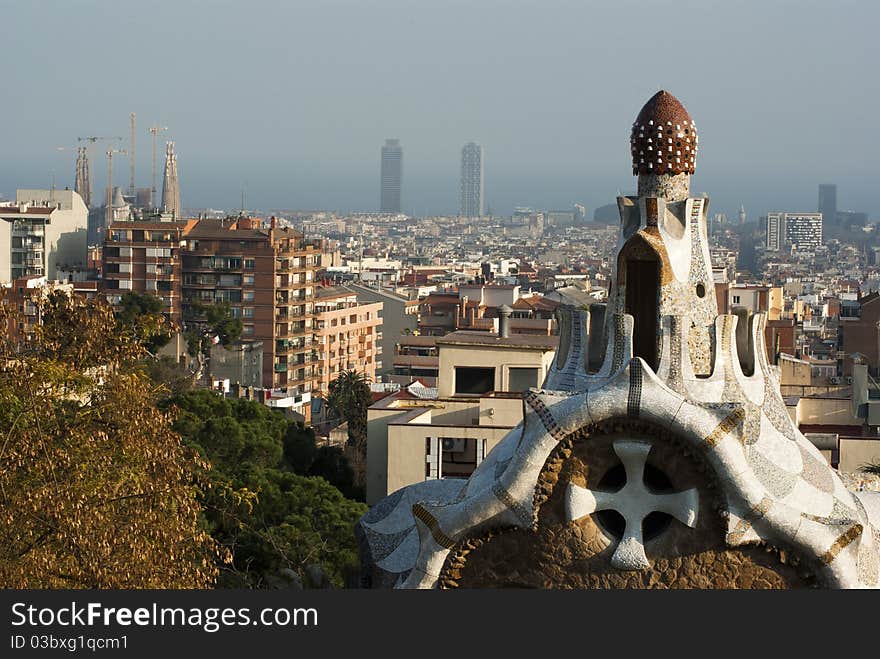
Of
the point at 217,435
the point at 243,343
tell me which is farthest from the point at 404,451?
the point at 243,343

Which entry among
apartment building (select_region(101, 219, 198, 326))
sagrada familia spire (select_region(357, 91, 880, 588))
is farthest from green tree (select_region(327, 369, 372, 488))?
apartment building (select_region(101, 219, 198, 326))

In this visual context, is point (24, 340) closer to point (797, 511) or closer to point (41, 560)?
point (41, 560)

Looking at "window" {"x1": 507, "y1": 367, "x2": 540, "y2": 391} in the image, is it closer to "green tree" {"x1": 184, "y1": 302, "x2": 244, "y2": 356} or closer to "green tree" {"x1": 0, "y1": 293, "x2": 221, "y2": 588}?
"green tree" {"x1": 0, "y1": 293, "x2": 221, "y2": 588}

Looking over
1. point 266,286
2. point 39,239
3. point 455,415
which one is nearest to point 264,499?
point 455,415

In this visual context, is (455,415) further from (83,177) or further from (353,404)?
(83,177)

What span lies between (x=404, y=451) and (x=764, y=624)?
967cm

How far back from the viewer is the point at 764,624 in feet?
29.5

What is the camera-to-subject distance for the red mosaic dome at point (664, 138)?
419 inches

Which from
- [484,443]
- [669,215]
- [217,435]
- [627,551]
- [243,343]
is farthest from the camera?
[243,343]

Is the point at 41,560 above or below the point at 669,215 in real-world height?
below

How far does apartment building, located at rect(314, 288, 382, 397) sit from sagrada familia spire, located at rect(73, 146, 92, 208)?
88.3 meters

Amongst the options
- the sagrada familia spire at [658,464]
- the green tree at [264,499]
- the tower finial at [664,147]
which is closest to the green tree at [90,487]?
the green tree at [264,499]

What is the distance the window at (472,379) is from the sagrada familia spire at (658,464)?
10907mm

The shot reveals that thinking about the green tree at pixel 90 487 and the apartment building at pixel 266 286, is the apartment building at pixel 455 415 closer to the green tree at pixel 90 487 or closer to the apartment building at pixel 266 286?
the green tree at pixel 90 487
